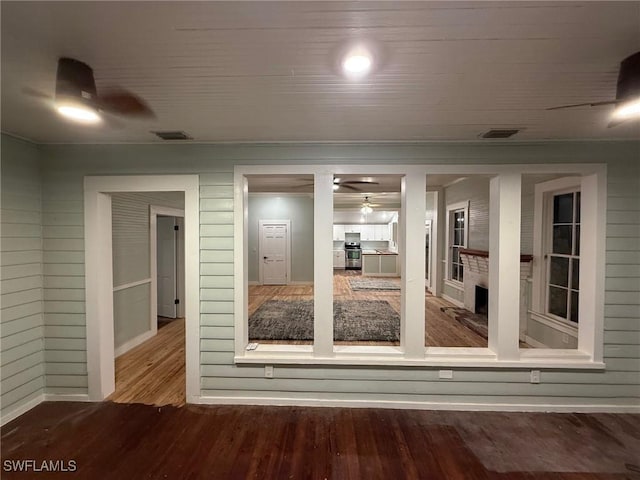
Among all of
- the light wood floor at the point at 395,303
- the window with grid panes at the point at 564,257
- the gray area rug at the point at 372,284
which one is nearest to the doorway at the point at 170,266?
the light wood floor at the point at 395,303

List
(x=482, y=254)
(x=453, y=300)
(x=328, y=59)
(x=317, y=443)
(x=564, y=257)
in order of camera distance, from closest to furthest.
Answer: (x=328, y=59) → (x=317, y=443) → (x=564, y=257) → (x=482, y=254) → (x=453, y=300)

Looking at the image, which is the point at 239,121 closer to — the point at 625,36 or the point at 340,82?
the point at 340,82

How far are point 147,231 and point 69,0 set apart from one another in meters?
3.46

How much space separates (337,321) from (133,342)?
115 inches

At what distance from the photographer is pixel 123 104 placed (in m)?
1.88

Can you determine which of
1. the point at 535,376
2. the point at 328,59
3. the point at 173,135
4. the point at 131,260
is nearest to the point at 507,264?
the point at 535,376

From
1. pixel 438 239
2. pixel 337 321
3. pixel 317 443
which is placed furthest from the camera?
pixel 438 239

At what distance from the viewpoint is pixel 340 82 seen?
5.23 ft

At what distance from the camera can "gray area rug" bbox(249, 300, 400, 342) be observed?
156 inches

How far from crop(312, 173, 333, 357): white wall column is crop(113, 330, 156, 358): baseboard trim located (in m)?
2.68

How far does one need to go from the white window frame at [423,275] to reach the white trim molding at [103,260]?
386mm

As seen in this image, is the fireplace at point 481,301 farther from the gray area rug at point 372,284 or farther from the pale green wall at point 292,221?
the pale green wall at point 292,221

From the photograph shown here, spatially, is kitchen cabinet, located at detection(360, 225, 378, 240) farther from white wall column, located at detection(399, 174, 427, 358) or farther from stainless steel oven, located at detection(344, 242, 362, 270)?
white wall column, located at detection(399, 174, 427, 358)

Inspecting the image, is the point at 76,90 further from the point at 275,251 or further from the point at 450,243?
the point at 275,251
